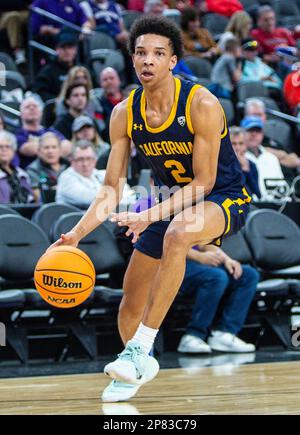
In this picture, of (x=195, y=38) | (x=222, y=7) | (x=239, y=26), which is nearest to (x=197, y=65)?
(x=195, y=38)

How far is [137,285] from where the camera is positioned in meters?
5.92

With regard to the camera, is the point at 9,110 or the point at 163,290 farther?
the point at 9,110

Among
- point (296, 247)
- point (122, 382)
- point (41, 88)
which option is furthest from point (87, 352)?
point (41, 88)

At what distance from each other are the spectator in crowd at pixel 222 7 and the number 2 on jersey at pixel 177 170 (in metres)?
10.5

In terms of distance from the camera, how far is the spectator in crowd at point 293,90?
516 inches

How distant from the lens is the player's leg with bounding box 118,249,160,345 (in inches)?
233

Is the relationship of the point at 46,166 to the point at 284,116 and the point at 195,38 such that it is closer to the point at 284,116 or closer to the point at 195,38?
the point at 284,116

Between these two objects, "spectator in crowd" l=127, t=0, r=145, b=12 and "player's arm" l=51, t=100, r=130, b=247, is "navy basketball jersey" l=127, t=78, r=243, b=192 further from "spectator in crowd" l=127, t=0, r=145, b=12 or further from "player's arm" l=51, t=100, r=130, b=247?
"spectator in crowd" l=127, t=0, r=145, b=12

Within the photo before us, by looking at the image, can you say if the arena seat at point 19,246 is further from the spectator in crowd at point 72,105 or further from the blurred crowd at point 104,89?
the spectator in crowd at point 72,105

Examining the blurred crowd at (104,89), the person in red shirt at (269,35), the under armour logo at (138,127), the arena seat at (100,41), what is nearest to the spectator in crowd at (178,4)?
the blurred crowd at (104,89)

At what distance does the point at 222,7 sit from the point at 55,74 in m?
4.27

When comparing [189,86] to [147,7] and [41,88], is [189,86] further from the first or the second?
[147,7]

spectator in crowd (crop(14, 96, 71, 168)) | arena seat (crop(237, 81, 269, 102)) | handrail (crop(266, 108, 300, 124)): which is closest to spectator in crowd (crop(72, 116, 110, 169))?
spectator in crowd (crop(14, 96, 71, 168))

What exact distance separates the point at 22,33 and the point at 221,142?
8943 mm
